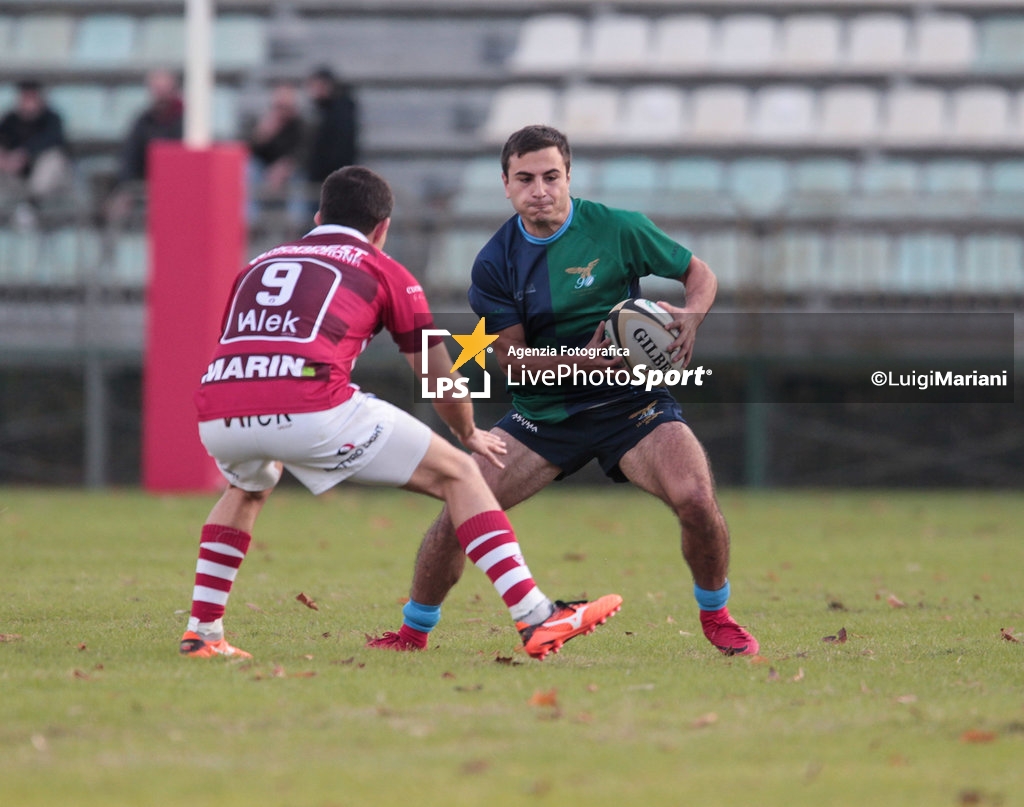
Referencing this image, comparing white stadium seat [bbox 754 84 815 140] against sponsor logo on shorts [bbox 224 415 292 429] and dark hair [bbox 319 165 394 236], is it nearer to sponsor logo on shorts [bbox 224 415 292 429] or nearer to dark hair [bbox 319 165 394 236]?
dark hair [bbox 319 165 394 236]

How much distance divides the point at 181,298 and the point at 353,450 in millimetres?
10015

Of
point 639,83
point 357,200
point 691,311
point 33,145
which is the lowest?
point 691,311

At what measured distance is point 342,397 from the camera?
557cm

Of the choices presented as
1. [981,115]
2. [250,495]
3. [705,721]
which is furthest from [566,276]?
[981,115]

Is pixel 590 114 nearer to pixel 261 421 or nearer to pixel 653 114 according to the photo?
pixel 653 114

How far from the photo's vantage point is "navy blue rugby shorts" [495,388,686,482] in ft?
21.1

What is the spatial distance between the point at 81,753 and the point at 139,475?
1337cm

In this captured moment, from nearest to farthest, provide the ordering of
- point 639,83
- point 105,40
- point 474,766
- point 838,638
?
1. point 474,766
2. point 838,638
3. point 639,83
4. point 105,40

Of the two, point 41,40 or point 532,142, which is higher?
point 41,40

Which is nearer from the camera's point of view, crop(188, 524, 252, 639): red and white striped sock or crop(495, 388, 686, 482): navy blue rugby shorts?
crop(188, 524, 252, 639): red and white striped sock

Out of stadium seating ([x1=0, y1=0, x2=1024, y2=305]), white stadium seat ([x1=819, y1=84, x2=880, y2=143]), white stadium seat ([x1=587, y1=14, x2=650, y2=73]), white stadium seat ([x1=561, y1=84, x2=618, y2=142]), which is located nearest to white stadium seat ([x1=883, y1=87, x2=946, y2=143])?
stadium seating ([x1=0, y1=0, x2=1024, y2=305])

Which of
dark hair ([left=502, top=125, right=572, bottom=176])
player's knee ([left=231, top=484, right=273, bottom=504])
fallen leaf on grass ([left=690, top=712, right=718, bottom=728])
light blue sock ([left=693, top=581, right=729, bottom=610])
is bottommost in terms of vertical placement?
light blue sock ([left=693, top=581, right=729, bottom=610])

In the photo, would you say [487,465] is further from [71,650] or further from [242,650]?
[71,650]

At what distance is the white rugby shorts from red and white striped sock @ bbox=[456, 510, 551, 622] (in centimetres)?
33
